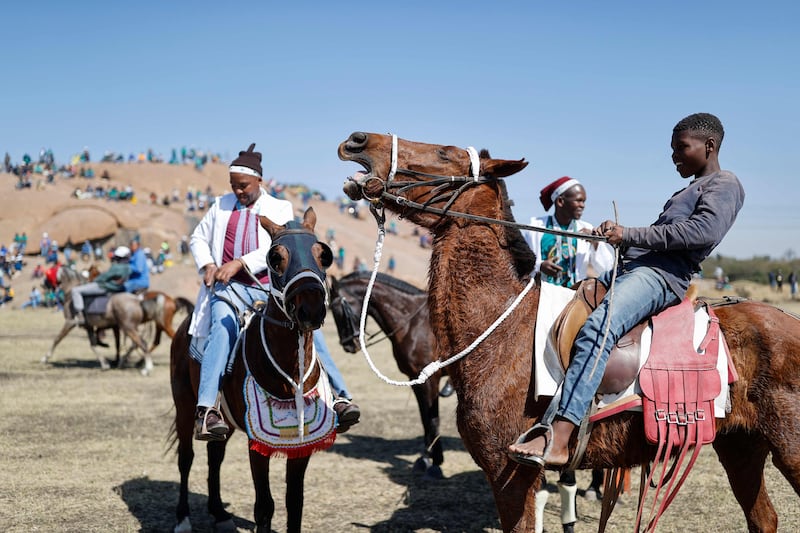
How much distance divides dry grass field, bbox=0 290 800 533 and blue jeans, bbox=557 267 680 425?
3.17 metres

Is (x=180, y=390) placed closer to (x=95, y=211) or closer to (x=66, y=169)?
(x=95, y=211)

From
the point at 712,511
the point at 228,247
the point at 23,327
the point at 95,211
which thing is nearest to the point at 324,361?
the point at 228,247

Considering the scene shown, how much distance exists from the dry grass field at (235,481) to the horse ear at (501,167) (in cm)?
370

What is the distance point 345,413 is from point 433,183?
196 centimetres

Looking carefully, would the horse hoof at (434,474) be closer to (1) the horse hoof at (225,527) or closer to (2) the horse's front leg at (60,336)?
(1) the horse hoof at (225,527)

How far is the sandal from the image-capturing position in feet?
10.8

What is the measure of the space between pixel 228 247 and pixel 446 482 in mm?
3787

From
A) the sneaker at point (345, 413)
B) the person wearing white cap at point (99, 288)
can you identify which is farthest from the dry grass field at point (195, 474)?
the sneaker at point (345, 413)

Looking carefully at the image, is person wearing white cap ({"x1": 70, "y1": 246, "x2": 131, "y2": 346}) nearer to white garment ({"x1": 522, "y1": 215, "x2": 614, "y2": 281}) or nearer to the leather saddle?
white garment ({"x1": 522, "y1": 215, "x2": 614, "y2": 281})

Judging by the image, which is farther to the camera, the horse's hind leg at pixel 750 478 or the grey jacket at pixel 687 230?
the horse's hind leg at pixel 750 478

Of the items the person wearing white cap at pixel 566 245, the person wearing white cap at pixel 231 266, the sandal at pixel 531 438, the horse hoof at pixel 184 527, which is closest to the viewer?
the sandal at pixel 531 438

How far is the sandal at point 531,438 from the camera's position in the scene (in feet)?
10.8

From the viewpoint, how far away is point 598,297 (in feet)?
12.4

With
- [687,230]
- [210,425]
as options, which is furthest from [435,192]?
[210,425]
